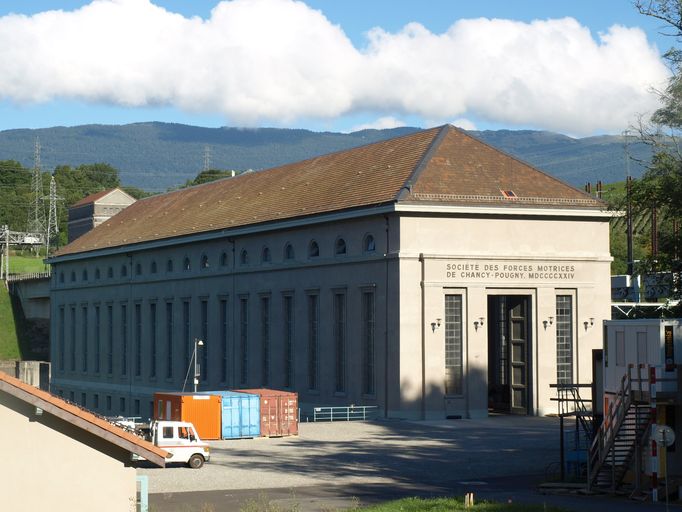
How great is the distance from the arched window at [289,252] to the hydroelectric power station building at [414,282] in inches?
3.2

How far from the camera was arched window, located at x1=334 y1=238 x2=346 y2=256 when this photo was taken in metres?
61.7

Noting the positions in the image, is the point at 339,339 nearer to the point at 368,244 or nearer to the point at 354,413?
the point at 354,413

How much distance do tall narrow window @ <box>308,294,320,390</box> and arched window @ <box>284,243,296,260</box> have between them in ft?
8.95

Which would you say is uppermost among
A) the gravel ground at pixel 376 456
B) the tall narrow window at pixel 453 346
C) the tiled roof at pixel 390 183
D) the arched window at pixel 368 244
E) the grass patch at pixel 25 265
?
the grass patch at pixel 25 265

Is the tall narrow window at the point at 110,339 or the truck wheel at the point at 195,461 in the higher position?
the tall narrow window at the point at 110,339

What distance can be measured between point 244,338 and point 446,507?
41.2 meters

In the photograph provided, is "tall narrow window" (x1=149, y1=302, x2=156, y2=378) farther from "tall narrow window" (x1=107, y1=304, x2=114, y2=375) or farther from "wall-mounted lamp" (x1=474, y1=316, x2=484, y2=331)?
"wall-mounted lamp" (x1=474, y1=316, x2=484, y2=331)

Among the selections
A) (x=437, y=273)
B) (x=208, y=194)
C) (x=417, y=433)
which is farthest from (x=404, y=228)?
(x=208, y=194)

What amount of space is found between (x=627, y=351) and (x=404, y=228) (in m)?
19.8

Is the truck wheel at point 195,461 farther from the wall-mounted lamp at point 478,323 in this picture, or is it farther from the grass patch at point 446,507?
the wall-mounted lamp at point 478,323

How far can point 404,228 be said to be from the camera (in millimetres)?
57438

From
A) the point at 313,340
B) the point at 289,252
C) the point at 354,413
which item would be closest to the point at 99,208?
the point at 289,252

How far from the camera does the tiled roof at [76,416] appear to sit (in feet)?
68.1

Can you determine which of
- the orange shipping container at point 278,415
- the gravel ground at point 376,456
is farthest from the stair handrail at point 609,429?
the orange shipping container at point 278,415
